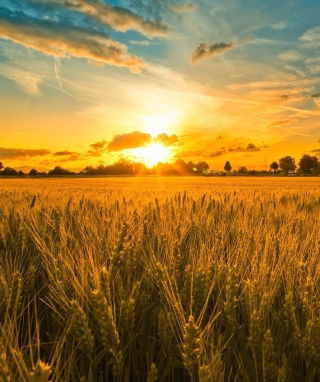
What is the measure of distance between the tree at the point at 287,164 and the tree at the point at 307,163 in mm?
6966

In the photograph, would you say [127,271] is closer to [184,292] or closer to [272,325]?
[184,292]

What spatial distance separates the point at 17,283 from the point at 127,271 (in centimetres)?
57

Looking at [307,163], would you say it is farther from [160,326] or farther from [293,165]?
[160,326]

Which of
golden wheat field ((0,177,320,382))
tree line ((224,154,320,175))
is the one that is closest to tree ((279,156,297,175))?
tree line ((224,154,320,175))

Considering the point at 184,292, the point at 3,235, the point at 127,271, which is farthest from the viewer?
the point at 3,235

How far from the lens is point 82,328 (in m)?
1.20

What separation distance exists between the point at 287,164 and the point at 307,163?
9.88 metres

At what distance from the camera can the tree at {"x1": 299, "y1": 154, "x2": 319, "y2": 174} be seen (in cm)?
9794

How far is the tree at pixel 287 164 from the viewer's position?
4318 inches

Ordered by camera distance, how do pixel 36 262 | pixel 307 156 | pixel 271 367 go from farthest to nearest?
1. pixel 307 156
2. pixel 36 262
3. pixel 271 367

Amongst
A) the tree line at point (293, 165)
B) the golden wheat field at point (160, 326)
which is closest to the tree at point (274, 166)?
the tree line at point (293, 165)

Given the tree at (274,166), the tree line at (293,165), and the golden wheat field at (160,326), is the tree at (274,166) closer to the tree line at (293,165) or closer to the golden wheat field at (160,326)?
the tree line at (293,165)

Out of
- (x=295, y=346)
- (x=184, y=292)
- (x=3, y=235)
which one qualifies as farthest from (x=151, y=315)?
(x=3, y=235)

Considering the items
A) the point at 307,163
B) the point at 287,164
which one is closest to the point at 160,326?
the point at 307,163
